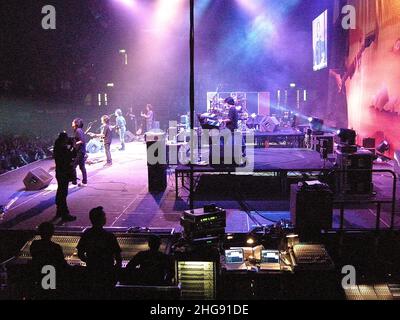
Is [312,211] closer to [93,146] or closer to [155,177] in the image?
[155,177]

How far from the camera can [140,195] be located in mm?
9148

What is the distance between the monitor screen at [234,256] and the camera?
5.95 m

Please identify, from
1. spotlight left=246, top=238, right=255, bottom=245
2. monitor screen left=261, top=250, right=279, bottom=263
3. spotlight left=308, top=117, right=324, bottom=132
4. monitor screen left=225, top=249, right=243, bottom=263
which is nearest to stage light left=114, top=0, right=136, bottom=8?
spotlight left=308, top=117, right=324, bottom=132

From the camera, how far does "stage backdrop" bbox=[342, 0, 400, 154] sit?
11508 mm

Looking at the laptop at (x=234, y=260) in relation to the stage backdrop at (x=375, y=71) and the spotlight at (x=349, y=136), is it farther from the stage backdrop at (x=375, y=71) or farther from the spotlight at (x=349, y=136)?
the stage backdrop at (x=375, y=71)

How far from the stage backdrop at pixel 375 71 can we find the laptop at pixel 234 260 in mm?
7316

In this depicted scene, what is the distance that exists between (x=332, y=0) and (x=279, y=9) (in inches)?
147

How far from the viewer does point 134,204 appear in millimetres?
8453

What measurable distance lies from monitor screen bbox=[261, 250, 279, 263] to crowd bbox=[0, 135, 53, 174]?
847 cm

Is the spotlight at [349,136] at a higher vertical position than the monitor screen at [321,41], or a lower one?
lower

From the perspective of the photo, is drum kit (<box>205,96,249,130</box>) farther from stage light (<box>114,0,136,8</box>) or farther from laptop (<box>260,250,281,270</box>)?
laptop (<box>260,250,281,270</box>)

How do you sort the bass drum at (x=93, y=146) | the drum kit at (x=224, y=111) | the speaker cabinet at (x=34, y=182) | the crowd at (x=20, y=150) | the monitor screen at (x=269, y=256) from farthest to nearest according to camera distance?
1. the bass drum at (x=93, y=146)
2. the drum kit at (x=224, y=111)
3. the crowd at (x=20, y=150)
4. the speaker cabinet at (x=34, y=182)
5. the monitor screen at (x=269, y=256)

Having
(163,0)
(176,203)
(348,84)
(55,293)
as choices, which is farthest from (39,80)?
(55,293)

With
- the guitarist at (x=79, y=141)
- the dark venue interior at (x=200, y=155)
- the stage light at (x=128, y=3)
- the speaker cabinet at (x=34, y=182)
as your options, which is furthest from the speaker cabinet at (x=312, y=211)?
the stage light at (x=128, y=3)
